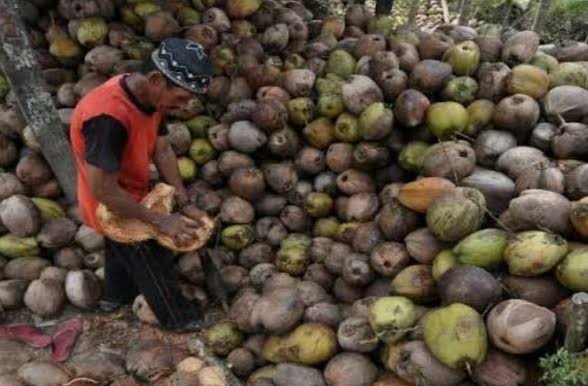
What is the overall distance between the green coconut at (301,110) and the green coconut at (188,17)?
49.3 inches

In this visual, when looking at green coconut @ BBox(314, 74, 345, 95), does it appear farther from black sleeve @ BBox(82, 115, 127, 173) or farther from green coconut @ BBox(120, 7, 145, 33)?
black sleeve @ BBox(82, 115, 127, 173)

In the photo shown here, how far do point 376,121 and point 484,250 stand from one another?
3.93ft

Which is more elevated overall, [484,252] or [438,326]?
[484,252]

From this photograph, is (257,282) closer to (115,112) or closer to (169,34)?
(115,112)

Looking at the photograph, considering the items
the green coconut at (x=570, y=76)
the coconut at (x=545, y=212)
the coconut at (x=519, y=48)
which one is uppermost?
the coconut at (x=519, y=48)

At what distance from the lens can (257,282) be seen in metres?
4.04

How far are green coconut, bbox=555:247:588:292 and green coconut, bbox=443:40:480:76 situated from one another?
169 cm

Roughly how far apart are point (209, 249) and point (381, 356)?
152cm

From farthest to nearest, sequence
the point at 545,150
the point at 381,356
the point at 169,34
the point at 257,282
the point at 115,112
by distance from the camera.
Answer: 1. the point at 169,34
2. the point at 257,282
3. the point at 545,150
4. the point at 381,356
5. the point at 115,112

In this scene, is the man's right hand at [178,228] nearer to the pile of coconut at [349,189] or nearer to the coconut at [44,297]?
the pile of coconut at [349,189]

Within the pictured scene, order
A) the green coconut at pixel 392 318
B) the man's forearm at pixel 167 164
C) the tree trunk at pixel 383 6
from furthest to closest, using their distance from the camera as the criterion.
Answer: the tree trunk at pixel 383 6
the man's forearm at pixel 167 164
the green coconut at pixel 392 318

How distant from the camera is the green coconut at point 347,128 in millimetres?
4117

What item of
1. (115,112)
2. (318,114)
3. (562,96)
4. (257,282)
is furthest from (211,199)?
Answer: (562,96)

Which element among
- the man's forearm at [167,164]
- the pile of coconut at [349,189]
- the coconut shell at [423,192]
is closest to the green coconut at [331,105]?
the pile of coconut at [349,189]
